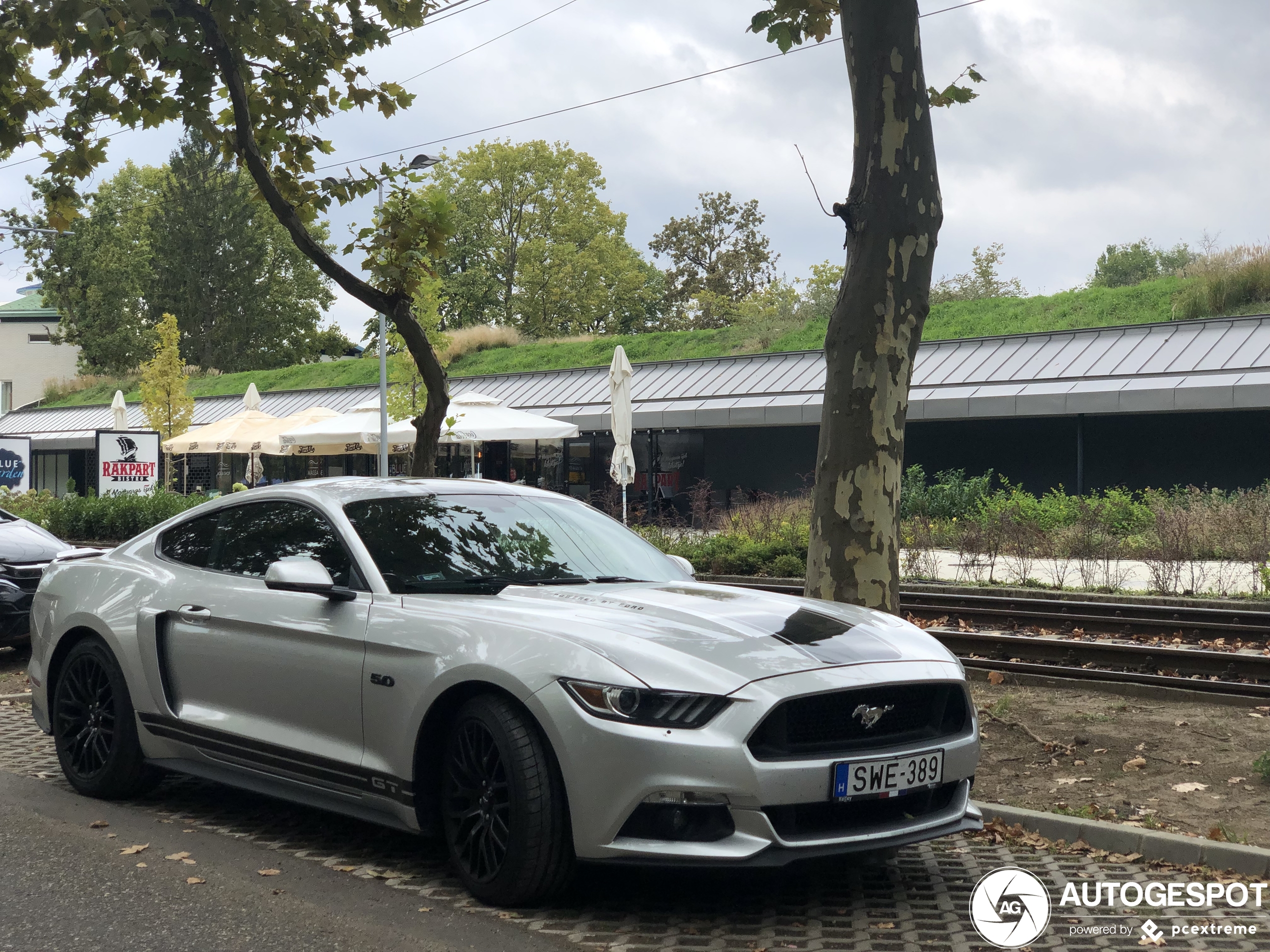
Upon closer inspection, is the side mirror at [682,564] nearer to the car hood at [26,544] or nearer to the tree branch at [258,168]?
the tree branch at [258,168]

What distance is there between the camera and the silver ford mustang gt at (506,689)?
414 centimetres

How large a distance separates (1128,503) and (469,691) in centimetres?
2007

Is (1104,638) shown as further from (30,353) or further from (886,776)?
(30,353)

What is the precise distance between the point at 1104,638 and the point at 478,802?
918 centimetres

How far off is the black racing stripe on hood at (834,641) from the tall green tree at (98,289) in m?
76.5

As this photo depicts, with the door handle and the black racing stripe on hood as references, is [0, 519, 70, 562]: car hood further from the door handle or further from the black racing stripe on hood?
the black racing stripe on hood

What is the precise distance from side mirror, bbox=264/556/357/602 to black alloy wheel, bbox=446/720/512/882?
0.88 meters

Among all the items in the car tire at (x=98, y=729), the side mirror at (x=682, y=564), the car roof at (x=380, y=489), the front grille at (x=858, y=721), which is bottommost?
the car tire at (x=98, y=729)

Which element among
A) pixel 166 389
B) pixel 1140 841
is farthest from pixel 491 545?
pixel 166 389

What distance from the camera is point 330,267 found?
10727mm

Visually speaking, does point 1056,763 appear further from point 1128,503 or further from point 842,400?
point 1128,503

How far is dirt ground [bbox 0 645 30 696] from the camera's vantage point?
385 inches

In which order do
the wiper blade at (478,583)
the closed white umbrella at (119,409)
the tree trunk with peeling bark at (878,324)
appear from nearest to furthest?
1. the wiper blade at (478,583)
2. the tree trunk with peeling bark at (878,324)
3. the closed white umbrella at (119,409)

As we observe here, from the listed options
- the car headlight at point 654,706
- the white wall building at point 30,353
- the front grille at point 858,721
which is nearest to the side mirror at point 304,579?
the car headlight at point 654,706
